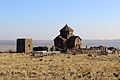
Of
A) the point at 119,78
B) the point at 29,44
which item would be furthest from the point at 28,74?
the point at 29,44

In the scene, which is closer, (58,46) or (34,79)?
(34,79)

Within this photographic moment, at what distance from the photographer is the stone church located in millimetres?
68688

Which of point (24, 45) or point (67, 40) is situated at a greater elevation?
point (67, 40)

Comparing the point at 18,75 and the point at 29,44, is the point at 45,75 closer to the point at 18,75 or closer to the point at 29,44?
the point at 18,75

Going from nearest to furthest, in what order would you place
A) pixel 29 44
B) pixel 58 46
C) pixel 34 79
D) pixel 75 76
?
pixel 34 79, pixel 75 76, pixel 29 44, pixel 58 46

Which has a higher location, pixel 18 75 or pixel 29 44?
pixel 29 44

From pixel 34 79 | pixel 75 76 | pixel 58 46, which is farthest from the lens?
pixel 58 46

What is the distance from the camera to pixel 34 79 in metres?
21.8

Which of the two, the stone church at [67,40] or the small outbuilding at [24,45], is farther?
the stone church at [67,40]

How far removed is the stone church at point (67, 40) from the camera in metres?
68.7

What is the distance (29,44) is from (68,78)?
1541 inches

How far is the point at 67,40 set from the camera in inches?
2729

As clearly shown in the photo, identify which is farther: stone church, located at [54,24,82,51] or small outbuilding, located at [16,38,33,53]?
stone church, located at [54,24,82,51]

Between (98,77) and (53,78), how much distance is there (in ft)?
10.9
